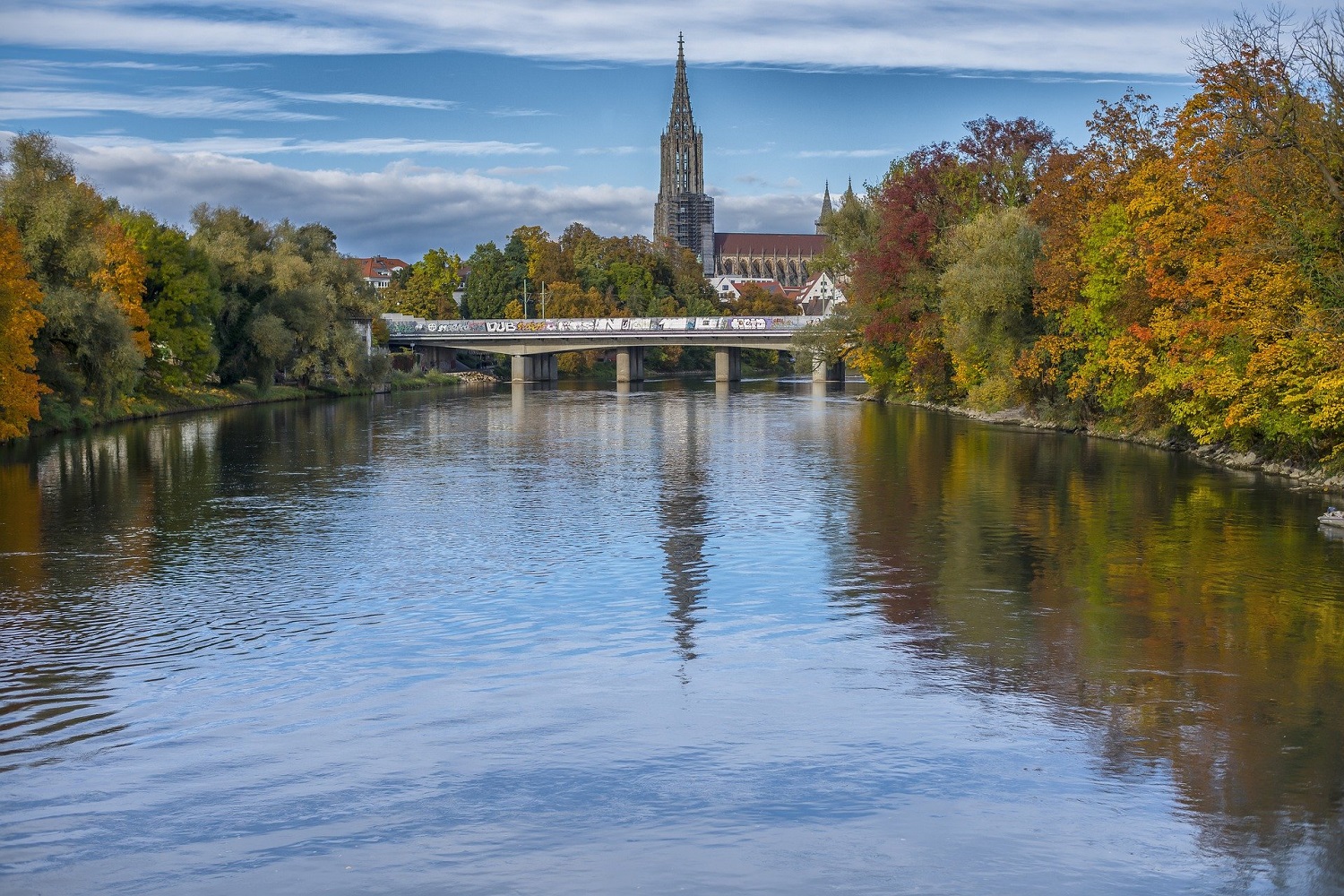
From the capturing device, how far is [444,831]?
1174 cm

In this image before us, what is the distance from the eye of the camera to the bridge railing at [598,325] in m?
114

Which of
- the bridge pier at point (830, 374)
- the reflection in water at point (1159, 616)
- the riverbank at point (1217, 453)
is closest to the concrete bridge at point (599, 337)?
the bridge pier at point (830, 374)

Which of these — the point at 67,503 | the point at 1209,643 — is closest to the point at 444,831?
the point at 1209,643

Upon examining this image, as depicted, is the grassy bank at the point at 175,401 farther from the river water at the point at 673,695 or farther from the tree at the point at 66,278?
the river water at the point at 673,695

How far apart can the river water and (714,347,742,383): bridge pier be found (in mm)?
89659

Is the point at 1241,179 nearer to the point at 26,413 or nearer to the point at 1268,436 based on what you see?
the point at 1268,436

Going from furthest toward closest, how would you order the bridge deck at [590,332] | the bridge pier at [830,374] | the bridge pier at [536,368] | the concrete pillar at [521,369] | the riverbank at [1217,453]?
1. the bridge pier at [536,368]
2. the concrete pillar at [521,369]
3. the bridge pier at [830,374]
4. the bridge deck at [590,332]
5. the riverbank at [1217,453]

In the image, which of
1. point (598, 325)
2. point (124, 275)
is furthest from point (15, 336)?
point (598, 325)

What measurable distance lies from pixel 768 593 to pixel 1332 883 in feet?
41.2

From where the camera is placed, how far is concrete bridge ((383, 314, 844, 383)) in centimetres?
11481

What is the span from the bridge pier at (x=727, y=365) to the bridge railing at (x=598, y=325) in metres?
6.22

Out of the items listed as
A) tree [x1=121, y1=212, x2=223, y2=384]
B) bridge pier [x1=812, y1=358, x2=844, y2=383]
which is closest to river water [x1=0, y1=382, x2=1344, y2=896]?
tree [x1=121, y1=212, x2=223, y2=384]

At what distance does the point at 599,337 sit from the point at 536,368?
16805mm

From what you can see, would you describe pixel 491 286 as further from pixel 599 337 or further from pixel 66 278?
pixel 66 278
